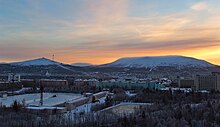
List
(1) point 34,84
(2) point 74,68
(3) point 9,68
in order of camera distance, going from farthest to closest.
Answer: (2) point 74,68 < (3) point 9,68 < (1) point 34,84

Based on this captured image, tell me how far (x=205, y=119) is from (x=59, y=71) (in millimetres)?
91516

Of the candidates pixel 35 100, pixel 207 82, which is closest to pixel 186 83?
pixel 207 82

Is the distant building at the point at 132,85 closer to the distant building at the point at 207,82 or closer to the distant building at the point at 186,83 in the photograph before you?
the distant building at the point at 186,83

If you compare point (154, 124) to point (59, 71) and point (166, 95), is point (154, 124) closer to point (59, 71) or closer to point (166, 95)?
point (166, 95)

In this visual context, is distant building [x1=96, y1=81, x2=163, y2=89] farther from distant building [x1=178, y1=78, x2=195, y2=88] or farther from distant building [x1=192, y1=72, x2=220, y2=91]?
distant building [x1=192, y1=72, x2=220, y2=91]

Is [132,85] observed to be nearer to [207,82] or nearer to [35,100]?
[207,82]

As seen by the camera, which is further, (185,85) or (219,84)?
(185,85)

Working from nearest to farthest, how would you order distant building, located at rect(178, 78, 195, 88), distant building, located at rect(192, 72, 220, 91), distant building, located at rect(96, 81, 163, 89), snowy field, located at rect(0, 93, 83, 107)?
snowy field, located at rect(0, 93, 83, 107), distant building, located at rect(192, 72, 220, 91), distant building, located at rect(96, 81, 163, 89), distant building, located at rect(178, 78, 195, 88)

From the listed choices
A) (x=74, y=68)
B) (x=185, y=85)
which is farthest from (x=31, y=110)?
Answer: (x=74, y=68)

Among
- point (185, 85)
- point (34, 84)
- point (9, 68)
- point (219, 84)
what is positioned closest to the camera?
point (219, 84)

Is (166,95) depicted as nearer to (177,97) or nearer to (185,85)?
(177,97)

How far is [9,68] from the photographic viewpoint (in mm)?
103938

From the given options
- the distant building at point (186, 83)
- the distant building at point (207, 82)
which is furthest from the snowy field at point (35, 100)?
the distant building at point (186, 83)

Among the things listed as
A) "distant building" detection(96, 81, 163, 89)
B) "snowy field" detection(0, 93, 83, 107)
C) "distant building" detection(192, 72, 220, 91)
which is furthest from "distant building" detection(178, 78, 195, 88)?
"snowy field" detection(0, 93, 83, 107)
